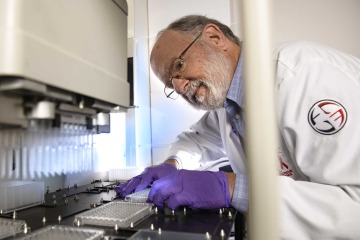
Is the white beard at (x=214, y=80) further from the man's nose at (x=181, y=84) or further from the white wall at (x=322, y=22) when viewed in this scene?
the white wall at (x=322, y=22)

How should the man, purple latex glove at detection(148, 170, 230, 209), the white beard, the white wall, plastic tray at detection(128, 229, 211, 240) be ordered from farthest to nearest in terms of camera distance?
the white wall
the white beard
purple latex glove at detection(148, 170, 230, 209)
the man
plastic tray at detection(128, 229, 211, 240)

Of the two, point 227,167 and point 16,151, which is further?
point 227,167

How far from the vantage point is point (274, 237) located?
0.25m

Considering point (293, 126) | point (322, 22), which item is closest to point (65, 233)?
point (293, 126)

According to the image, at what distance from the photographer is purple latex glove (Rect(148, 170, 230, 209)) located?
82 cm

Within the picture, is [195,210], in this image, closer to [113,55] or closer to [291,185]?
[291,185]

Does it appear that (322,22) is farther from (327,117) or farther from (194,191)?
(194,191)

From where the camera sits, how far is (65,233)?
0.62 metres

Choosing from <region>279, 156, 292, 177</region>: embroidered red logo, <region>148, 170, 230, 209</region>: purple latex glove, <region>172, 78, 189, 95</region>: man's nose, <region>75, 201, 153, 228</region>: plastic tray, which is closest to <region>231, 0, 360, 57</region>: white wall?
<region>172, 78, 189, 95</region>: man's nose

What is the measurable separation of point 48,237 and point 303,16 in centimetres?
187

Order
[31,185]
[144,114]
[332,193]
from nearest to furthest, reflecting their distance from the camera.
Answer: [332,193] < [31,185] < [144,114]

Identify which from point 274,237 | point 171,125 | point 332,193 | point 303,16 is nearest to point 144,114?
point 171,125

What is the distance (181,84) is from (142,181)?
0.47m

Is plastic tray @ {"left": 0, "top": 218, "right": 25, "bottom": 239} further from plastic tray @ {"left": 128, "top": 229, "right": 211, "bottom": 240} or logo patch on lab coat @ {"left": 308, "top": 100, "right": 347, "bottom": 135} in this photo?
logo patch on lab coat @ {"left": 308, "top": 100, "right": 347, "bottom": 135}
